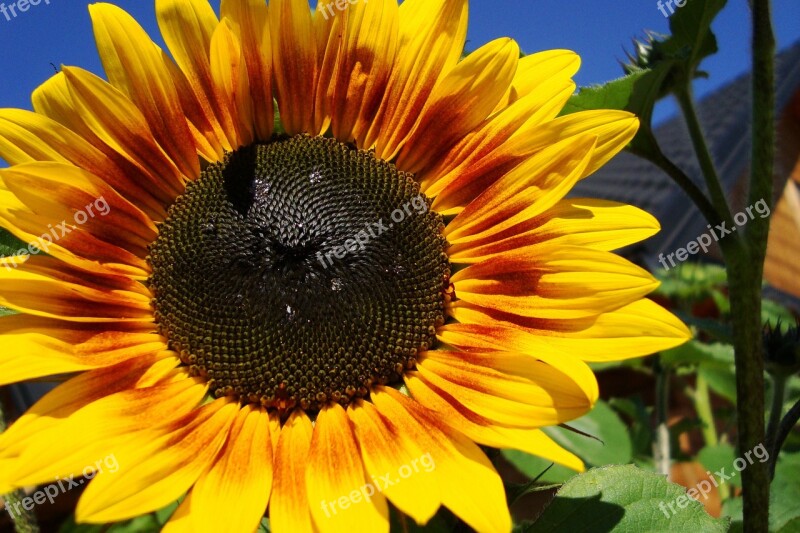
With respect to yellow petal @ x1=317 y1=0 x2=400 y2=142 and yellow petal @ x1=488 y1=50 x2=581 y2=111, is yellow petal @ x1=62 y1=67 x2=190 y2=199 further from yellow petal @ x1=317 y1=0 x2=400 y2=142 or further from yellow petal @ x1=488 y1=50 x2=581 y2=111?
yellow petal @ x1=488 y1=50 x2=581 y2=111

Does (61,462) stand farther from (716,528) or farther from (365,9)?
(716,528)

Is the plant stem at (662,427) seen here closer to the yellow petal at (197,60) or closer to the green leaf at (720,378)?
the green leaf at (720,378)

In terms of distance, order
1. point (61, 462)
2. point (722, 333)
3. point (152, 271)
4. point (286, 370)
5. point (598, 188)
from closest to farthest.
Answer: point (61, 462) → point (286, 370) → point (152, 271) → point (722, 333) → point (598, 188)

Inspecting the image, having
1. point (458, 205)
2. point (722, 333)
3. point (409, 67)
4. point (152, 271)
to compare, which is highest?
point (409, 67)

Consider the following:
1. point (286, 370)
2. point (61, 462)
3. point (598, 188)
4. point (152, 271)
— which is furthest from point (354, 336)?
point (598, 188)

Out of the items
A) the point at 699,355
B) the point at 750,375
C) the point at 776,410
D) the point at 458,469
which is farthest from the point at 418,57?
the point at 699,355

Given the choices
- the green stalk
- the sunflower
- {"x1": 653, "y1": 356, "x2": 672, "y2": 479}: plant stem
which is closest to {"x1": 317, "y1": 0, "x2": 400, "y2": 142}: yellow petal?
the sunflower

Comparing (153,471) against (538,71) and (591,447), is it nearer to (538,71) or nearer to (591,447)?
(538,71)
